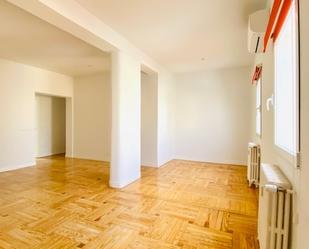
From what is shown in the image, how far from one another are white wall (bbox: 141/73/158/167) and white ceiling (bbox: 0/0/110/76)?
→ 1121mm

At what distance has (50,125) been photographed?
21.4ft

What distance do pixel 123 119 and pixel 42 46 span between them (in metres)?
2.01

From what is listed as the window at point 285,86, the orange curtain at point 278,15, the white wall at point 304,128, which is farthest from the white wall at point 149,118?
the white wall at point 304,128

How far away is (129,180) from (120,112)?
126cm

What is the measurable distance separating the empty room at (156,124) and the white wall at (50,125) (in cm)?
3

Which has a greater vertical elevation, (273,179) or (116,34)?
(116,34)

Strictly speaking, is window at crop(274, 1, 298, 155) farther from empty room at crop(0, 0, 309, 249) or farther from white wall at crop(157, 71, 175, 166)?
white wall at crop(157, 71, 175, 166)

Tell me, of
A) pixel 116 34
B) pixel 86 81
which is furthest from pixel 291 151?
pixel 86 81

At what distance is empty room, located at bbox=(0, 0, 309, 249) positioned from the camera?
135cm

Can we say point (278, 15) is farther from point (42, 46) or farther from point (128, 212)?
A: point (42, 46)

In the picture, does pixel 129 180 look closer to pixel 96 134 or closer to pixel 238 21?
pixel 96 134

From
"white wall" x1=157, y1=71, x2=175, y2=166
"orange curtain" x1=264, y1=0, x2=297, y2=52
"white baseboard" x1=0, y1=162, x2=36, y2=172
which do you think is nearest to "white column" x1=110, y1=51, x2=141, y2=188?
"white wall" x1=157, y1=71, x2=175, y2=166

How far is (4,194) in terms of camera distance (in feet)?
9.76

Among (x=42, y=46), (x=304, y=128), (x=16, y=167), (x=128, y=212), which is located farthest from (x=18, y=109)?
(x=304, y=128)
